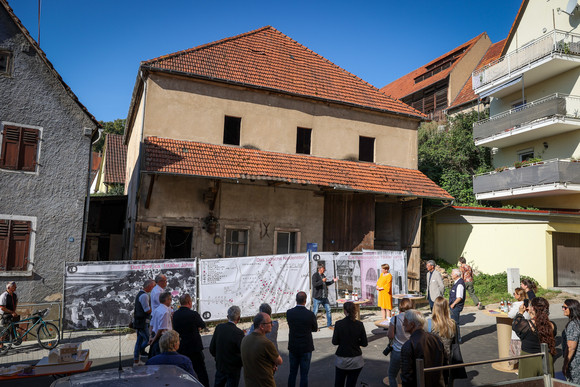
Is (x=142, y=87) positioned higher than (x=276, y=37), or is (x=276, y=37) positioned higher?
(x=276, y=37)

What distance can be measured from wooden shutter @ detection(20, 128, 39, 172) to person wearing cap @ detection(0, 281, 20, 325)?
346 cm

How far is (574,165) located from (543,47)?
21.4ft

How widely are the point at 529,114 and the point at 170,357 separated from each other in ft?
74.7

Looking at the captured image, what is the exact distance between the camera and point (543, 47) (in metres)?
21.4

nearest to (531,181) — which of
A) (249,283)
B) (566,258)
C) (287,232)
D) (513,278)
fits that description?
(566,258)

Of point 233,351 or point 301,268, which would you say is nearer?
point 233,351

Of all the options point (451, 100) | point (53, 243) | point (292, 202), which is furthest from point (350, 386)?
point (451, 100)

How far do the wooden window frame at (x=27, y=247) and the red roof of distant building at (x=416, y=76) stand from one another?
2970cm

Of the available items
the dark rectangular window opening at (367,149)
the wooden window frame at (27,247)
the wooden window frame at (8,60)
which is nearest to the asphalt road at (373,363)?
the wooden window frame at (27,247)

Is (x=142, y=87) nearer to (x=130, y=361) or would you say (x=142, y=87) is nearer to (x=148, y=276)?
(x=148, y=276)

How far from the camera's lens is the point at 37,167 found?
12.1 meters

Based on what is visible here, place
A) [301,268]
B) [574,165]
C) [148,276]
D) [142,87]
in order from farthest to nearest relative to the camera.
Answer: [574,165]
[142,87]
[301,268]
[148,276]

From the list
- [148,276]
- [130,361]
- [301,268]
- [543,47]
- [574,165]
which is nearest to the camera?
[130,361]

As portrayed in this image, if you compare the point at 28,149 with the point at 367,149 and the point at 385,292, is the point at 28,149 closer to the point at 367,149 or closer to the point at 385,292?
the point at 385,292
